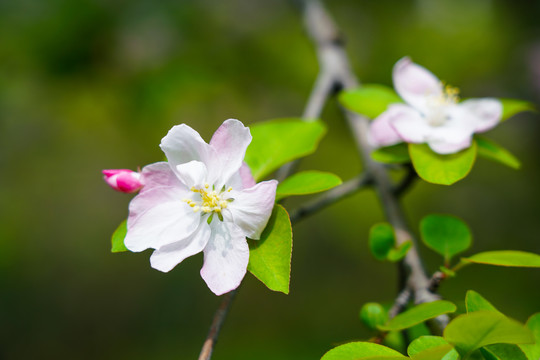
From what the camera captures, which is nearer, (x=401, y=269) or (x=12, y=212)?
(x=401, y=269)

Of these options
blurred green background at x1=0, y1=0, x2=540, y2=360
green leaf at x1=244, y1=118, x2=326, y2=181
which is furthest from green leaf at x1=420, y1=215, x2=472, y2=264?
blurred green background at x1=0, y1=0, x2=540, y2=360

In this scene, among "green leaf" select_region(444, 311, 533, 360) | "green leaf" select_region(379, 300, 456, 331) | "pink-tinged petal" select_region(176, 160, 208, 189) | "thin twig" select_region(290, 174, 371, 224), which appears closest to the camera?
"green leaf" select_region(444, 311, 533, 360)

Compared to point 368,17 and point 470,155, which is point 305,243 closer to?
point 368,17

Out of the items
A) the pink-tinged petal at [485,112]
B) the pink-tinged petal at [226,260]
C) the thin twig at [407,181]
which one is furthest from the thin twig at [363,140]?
the pink-tinged petal at [226,260]

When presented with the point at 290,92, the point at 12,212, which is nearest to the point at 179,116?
the point at 290,92

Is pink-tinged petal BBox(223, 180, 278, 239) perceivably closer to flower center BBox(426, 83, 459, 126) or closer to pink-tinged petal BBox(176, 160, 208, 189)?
pink-tinged petal BBox(176, 160, 208, 189)

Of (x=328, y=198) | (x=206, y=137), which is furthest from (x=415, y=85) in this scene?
(x=206, y=137)

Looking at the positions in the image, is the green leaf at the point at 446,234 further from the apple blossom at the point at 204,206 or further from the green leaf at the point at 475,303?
the apple blossom at the point at 204,206
